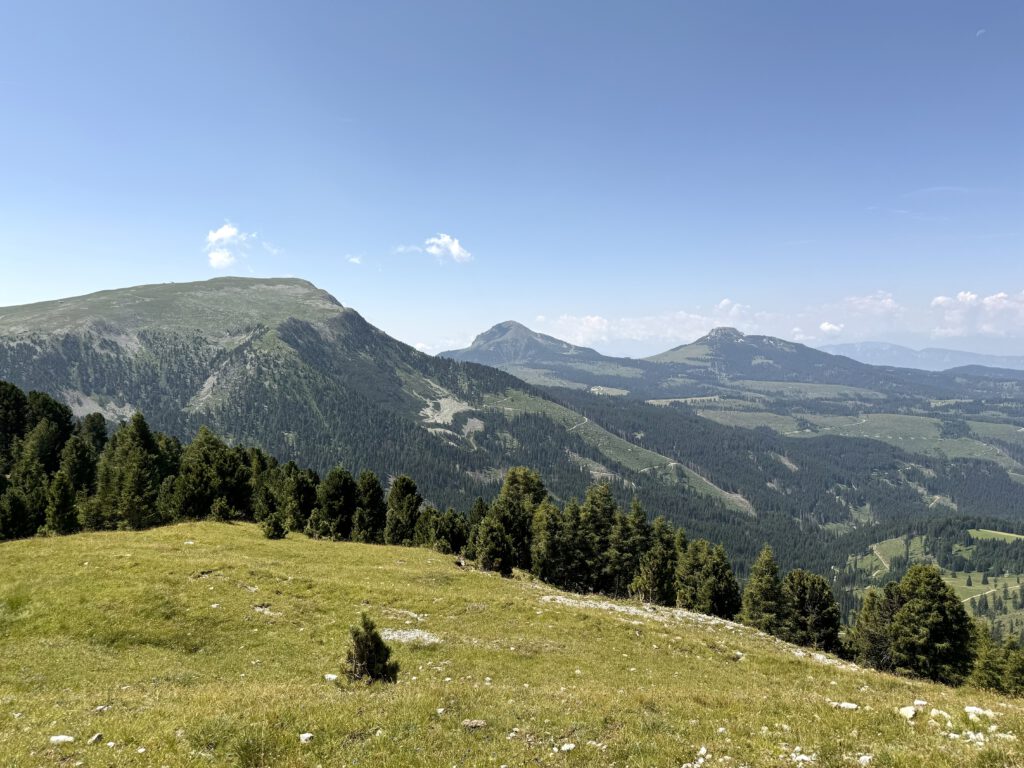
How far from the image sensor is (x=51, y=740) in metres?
12.5

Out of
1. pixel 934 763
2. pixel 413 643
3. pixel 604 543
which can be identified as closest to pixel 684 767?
pixel 934 763

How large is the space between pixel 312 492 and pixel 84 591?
145 feet

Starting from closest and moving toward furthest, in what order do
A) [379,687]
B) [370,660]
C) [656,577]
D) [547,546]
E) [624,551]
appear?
[379,687] → [370,660] → [547,546] → [656,577] → [624,551]

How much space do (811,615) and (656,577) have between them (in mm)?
19720

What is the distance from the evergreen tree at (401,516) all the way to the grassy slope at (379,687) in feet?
84.2

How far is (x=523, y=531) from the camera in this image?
239ft

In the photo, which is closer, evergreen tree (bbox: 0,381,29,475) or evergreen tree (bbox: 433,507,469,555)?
evergreen tree (bbox: 433,507,469,555)

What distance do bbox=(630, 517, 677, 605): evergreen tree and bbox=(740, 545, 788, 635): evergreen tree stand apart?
34.4 ft

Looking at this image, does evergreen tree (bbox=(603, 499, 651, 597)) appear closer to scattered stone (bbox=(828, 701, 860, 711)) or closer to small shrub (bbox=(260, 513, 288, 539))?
small shrub (bbox=(260, 513, 288, 539))

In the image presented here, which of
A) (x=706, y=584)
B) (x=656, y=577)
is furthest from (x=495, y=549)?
(x=706, y=584)

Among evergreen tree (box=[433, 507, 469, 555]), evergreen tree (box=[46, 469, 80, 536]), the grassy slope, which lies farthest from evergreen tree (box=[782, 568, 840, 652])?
evergreen tree (box=[46, 469, 80, 536])

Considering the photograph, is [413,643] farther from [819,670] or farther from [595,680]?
[819,670]

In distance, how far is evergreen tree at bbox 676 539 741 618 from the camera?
70125 mm

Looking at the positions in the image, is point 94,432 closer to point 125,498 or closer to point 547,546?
point 125,498
